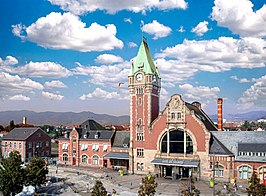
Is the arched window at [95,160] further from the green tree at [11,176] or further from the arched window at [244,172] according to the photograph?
the arched window at [244,172]

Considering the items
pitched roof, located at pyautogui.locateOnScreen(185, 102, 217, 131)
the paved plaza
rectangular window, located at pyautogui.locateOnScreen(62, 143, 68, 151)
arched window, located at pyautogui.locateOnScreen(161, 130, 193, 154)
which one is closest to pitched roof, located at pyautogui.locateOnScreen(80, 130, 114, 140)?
rectangular window, located at pyautogui.locateOnScreen(62, 143, 68, 151)

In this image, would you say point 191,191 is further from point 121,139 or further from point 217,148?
point 121,139

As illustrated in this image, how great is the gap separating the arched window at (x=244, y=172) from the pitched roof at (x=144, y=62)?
24.2m

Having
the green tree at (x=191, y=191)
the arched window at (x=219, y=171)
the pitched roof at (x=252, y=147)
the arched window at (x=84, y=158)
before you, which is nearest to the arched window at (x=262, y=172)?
the pitched roof at (x=252, y=147)

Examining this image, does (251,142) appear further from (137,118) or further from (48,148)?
(48,148)

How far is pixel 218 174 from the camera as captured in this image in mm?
52438

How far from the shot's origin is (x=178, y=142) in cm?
5650

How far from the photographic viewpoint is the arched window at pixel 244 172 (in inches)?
1989

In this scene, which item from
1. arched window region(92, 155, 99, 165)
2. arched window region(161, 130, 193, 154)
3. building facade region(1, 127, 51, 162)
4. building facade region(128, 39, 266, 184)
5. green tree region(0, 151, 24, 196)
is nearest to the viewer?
green tree region(0, 151, 24, 196)

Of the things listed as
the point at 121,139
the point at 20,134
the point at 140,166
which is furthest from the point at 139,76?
Result: the point at 20,134

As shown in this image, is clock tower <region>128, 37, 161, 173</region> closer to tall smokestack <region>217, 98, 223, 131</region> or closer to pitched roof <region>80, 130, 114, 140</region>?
pitched roof <region>80, 130, 114, 140</region>

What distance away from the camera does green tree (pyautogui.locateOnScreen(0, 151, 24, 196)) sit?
4016cm

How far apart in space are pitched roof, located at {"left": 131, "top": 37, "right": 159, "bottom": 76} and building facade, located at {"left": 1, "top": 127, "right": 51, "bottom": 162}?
3567cm

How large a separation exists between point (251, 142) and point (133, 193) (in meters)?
22.7
